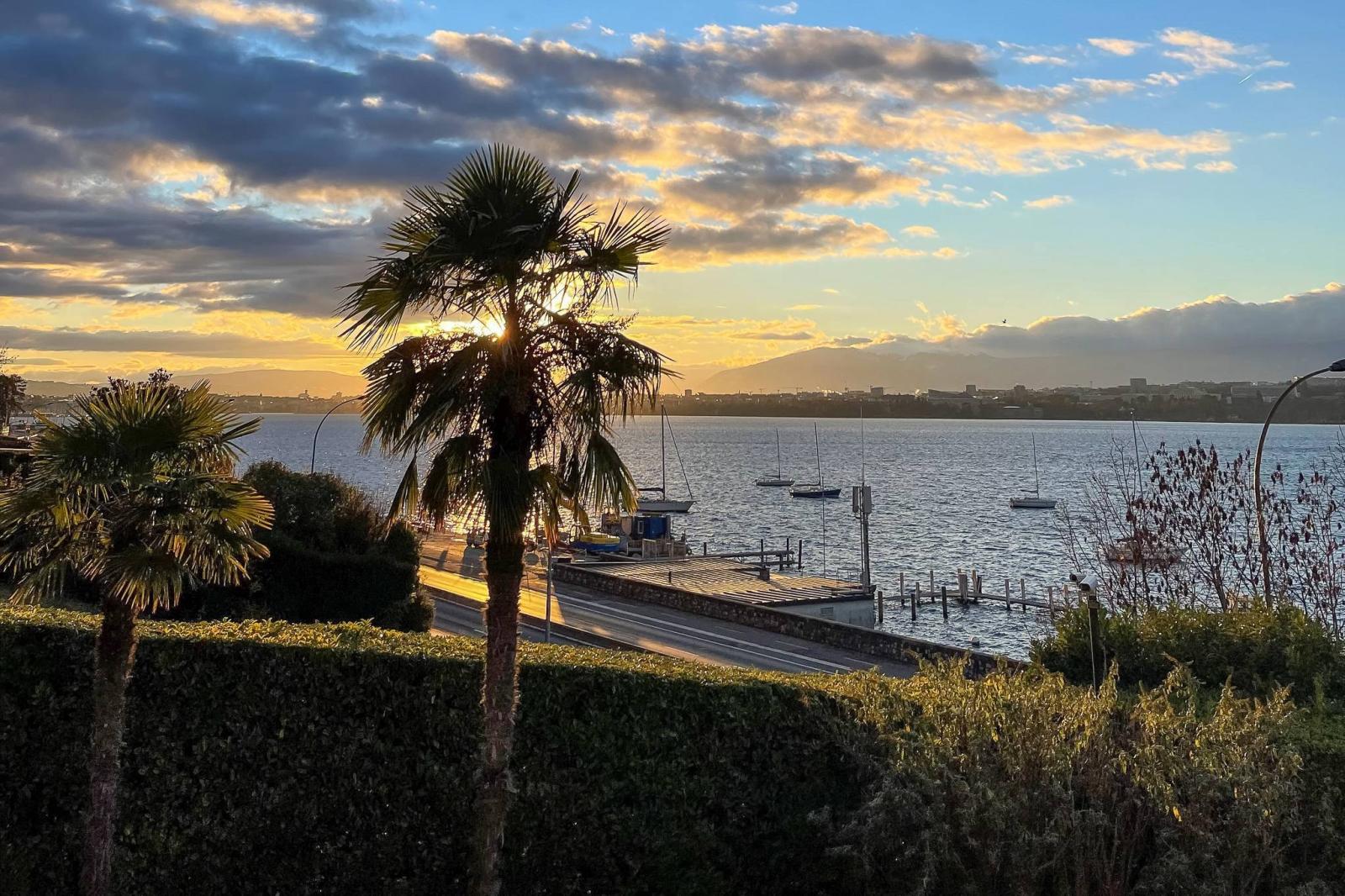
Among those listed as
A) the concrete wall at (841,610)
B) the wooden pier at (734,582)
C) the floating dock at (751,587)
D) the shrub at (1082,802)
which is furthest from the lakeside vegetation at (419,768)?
the concrete wall at (841,610)

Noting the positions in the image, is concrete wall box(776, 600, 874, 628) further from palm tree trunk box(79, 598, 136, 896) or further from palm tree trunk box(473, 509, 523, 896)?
palm tree trunk box(79, 598, 136, 896)

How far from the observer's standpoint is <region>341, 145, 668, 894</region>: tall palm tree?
8.49m

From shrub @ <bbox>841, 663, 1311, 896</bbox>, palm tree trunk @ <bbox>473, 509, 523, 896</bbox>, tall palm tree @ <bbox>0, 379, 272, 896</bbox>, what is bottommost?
shrub @ <bbox>841, 663, 1311, 896</bbox>

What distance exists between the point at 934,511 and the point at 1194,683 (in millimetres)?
106470

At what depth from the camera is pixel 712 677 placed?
35.5 feet

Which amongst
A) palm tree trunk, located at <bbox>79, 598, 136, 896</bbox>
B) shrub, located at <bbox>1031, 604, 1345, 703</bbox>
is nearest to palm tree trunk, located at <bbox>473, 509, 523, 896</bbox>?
palm tree trunk, located at <bbox>79, 598, 136, 896</bbox>

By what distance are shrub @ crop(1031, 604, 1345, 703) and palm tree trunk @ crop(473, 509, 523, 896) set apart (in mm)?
7532

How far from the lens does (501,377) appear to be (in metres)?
8.44

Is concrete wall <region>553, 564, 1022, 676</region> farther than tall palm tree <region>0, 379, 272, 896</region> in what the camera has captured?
Yes

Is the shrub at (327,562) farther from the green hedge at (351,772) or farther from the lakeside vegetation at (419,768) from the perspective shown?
the lakeside vegetation at (419,768)

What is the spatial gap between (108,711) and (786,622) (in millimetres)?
27495

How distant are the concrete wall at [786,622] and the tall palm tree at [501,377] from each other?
672 inches

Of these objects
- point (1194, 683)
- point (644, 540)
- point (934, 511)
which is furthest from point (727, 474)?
point (1194, 683)

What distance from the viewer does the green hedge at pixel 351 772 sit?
10.3m
